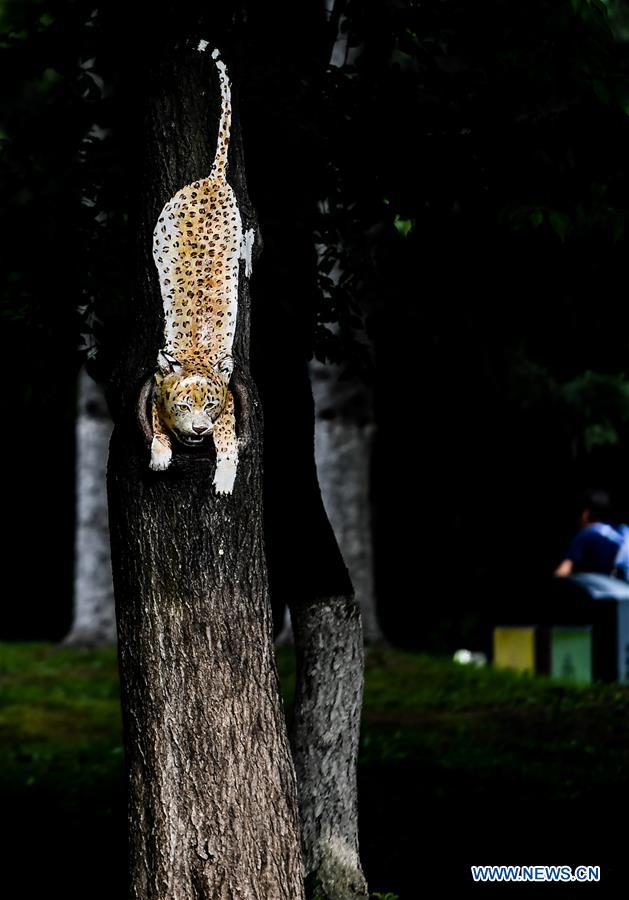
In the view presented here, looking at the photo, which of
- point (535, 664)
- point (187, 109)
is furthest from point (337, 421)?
point (187, 109)

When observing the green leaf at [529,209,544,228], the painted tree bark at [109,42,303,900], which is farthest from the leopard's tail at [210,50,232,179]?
the green leaf at [529,209,544,228]

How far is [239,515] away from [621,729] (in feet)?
19.8

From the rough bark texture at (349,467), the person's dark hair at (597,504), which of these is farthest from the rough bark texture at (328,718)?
the rough bark texture at (349,467)

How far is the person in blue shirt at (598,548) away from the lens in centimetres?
1371

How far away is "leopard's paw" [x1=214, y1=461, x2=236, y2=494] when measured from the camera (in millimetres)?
4941

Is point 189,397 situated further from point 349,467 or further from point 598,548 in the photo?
point 349,467

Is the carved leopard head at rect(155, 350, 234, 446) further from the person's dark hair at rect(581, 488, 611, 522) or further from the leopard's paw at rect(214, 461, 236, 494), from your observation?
the person's dark hair at rect(581, 488, 611, 522)

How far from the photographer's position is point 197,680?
192 inches

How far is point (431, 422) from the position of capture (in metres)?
18.0

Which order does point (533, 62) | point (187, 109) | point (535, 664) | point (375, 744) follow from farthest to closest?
point (535, 664) < point (375, 744) < point (533, 62) < point (187, 109)

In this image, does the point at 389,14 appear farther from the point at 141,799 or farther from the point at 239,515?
the point at 141,799

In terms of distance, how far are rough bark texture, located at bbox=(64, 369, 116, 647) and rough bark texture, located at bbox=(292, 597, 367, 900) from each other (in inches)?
387

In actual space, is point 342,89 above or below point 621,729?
above

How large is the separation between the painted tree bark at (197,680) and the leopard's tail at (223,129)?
69 centimetres
